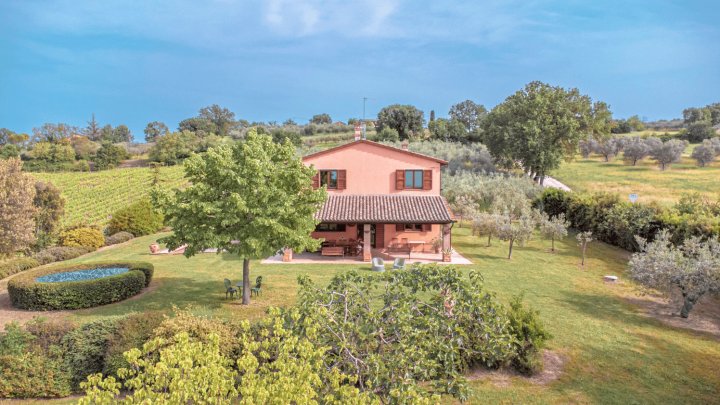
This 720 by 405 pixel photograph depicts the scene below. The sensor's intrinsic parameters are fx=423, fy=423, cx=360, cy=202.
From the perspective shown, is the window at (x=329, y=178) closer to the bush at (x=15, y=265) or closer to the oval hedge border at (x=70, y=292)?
the oval hedge border at (x=70, y=292)

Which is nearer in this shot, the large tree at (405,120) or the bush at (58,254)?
the bush at (58,254)

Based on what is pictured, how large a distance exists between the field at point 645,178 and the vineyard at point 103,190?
206ft

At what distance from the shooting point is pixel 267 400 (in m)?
6.91

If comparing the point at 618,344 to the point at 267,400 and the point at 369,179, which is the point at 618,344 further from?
the point at 369,179

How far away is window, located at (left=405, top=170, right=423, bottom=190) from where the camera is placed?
30781 millimetres

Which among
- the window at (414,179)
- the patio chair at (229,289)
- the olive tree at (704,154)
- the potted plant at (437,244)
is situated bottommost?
the patio chair at (229,289)

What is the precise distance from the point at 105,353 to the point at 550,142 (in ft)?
184

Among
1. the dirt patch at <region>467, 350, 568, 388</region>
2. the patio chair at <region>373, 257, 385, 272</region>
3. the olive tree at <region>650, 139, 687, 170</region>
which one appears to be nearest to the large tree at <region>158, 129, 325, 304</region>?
the patio chair at <region>373, 257, 385, 272</region>

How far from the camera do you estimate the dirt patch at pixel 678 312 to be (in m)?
18.0

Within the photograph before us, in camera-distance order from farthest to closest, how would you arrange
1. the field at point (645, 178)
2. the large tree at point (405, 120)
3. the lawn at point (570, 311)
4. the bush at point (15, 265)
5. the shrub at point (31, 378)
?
the large tree at point (405, 120)
the field at point (645, 178)
the bush at point (15, 265)
the lawn at point (570, 311)
the shrub at point (31, 378)

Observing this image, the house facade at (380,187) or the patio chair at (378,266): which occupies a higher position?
the house facade at (380,187)

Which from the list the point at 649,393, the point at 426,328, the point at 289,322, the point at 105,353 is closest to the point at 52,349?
the point at 105,353

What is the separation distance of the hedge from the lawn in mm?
1479

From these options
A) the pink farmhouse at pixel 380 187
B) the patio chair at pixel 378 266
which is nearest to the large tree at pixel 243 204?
the patio chair at pixel 378 266
